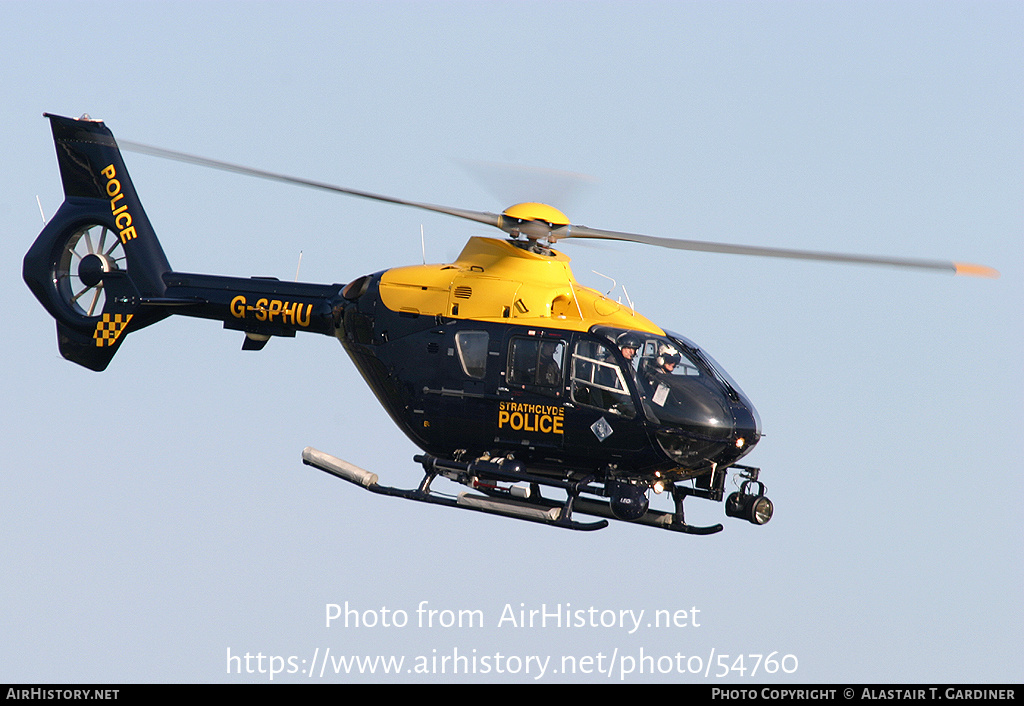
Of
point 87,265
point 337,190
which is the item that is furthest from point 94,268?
point 337,190

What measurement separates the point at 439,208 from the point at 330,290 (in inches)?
122

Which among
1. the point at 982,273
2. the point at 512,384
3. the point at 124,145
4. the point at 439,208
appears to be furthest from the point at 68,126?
the point at 982,273

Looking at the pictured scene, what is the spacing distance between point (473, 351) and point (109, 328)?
6.92m

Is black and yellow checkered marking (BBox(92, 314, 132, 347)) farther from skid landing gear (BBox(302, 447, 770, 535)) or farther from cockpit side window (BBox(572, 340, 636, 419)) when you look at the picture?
cockpit side window (BBox(572, 340, 636, 419))

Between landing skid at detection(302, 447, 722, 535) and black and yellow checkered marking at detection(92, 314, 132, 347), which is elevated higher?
black and yellow checkered marking at detection(92, 314, 132, 347)

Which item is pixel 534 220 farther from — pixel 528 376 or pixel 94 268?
→ pixel 94 268

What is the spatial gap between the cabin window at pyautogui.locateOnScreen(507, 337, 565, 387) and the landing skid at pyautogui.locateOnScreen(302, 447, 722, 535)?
1298 millimetres

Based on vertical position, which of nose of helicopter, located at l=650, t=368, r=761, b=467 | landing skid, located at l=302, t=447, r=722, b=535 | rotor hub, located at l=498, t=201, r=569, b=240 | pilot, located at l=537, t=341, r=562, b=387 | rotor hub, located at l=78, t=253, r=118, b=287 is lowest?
landing skid, located at l=302, t=447, r=722, b=535

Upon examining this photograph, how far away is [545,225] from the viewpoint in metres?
19.4

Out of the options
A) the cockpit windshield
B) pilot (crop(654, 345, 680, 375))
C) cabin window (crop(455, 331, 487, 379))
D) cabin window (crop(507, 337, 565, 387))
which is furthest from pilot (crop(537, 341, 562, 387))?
pilot (crop(654, 345, 680, 375))

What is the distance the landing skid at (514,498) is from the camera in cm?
1927

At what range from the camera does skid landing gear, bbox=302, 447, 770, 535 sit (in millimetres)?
19156

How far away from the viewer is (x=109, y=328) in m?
23.1

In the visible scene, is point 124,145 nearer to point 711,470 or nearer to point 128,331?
point 128,331
